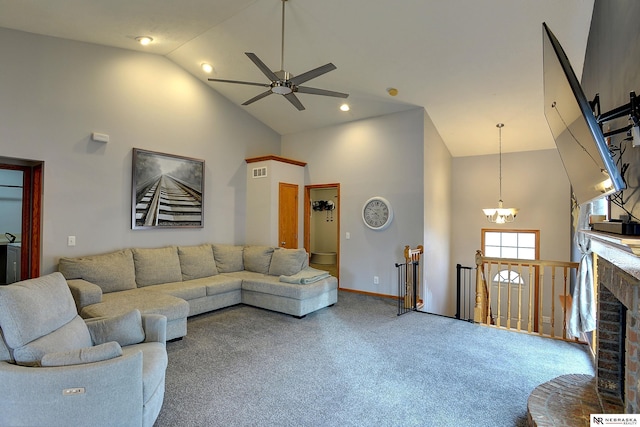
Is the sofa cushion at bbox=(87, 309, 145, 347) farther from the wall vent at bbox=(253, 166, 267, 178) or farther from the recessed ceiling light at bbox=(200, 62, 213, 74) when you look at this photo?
the recessed ceiling light at bbox=(200, 62, 213, 74)

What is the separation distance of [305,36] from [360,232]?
133 inches

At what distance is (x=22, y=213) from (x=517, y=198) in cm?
839

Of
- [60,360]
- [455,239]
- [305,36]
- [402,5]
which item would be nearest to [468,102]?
[402,5]

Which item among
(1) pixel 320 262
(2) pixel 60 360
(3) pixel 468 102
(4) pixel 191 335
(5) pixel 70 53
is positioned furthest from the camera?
(1) pixel 320 262

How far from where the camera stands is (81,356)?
5.86 feet

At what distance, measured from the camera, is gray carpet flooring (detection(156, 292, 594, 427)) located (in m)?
2.31

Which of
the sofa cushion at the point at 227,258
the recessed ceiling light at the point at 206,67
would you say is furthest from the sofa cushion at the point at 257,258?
the recessed ceiling light at the point at 206,67

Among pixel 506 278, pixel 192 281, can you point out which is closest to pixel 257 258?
pixel 192 281

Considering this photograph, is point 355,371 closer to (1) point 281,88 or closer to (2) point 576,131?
(2) point 576,131

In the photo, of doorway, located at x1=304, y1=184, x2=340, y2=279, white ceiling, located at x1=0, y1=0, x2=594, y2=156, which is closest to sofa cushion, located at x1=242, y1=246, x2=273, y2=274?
white ceiling, located at x1=0, y1=0, x2=594, y2=156

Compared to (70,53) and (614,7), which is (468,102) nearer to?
(614,7)

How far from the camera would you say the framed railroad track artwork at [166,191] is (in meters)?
4.88

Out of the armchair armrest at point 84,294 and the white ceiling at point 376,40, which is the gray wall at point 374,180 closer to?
the white ceiling at point 376,40

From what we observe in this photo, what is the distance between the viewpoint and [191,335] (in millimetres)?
3820
